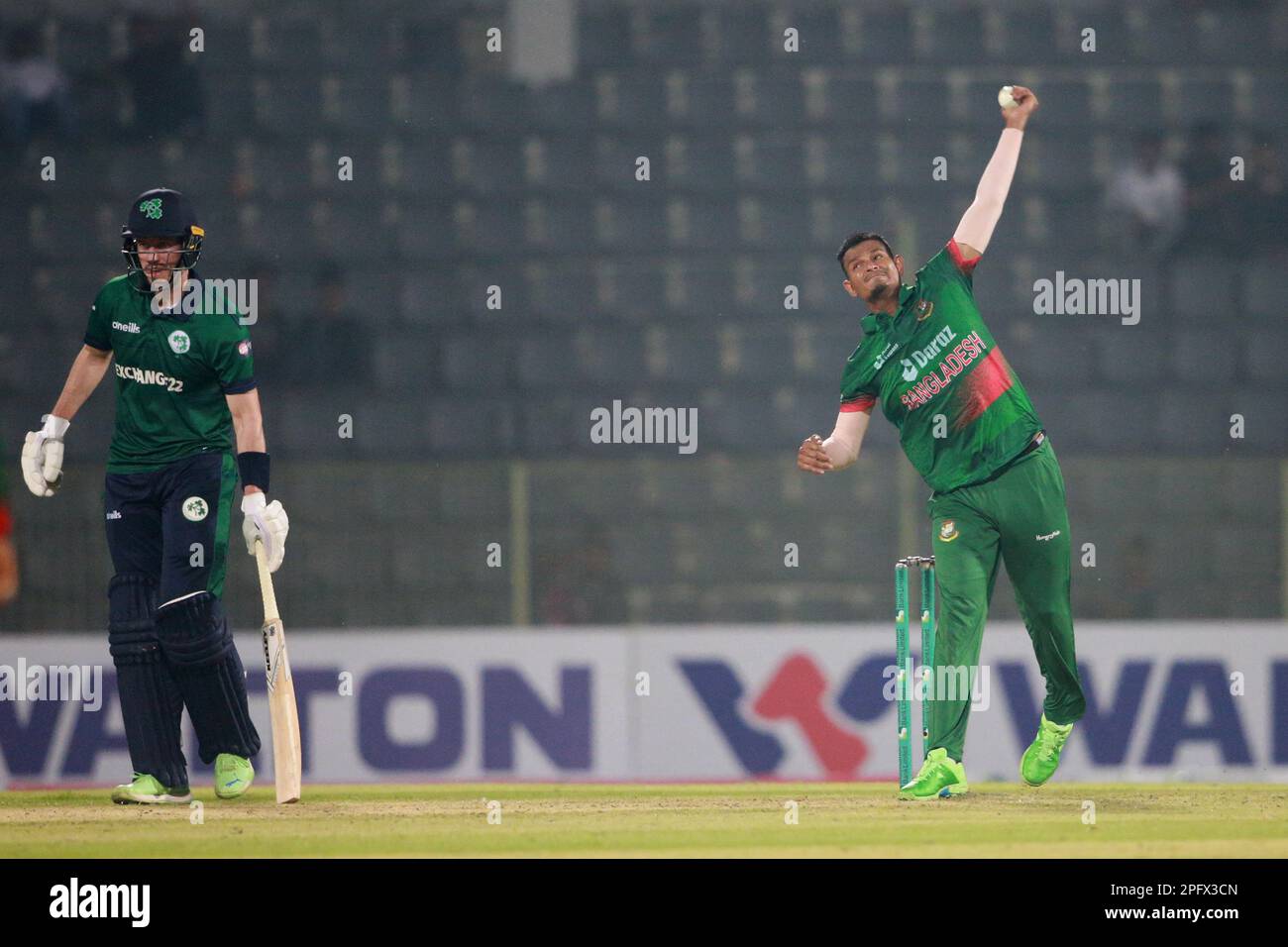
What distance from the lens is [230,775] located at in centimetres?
686

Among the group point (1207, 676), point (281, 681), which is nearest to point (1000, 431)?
point (281, 681)

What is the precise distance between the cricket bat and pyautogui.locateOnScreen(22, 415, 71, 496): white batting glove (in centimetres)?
73

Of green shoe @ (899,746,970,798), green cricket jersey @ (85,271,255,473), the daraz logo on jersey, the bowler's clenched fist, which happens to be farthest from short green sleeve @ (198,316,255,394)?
green shoe @ (899,746,970,798)

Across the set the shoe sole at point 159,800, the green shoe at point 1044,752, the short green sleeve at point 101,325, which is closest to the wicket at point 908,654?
the green shoe at point 1044,752

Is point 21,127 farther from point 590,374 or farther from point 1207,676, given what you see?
point 1207,676

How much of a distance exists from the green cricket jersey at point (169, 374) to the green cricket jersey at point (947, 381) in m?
1.93

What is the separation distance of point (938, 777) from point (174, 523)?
8.10 ft

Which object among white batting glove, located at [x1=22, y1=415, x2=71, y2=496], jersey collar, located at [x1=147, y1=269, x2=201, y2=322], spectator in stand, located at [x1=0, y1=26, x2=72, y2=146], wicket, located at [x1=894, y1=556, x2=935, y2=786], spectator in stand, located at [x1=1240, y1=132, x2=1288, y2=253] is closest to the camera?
wicket, located at [x1=894, y1=556, x2=935, y2=786]

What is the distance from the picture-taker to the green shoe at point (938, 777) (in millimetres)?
6523

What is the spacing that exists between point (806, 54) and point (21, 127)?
4.55 metres

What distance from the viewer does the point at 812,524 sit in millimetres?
11164

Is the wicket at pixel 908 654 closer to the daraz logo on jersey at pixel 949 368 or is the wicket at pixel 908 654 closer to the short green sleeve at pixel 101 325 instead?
the daraz logo on jersey at pixel 949 368

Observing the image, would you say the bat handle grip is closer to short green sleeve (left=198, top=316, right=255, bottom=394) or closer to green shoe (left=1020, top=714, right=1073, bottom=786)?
short green sleeve (left=198, top=316, right=255, bottom=394)

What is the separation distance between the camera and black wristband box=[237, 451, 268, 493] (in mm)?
6641
